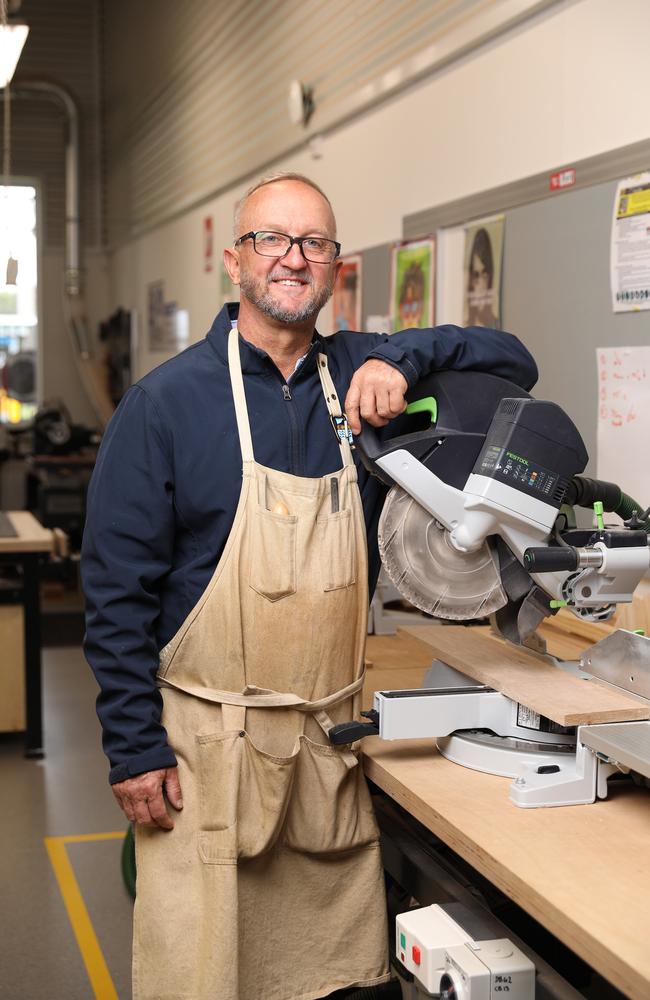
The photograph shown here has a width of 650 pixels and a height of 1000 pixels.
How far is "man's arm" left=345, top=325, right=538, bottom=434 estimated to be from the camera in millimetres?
1934

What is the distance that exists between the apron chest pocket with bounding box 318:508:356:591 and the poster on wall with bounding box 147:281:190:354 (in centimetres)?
626

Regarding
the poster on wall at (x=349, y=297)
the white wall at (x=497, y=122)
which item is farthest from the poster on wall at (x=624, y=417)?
the poster on wall at (x=349, y=297)

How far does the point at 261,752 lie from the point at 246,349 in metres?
0.73

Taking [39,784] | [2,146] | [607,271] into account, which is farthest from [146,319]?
[607,271]

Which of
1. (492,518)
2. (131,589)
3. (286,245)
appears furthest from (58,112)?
(492,518)

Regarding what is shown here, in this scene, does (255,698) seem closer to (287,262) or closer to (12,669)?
(287,262)

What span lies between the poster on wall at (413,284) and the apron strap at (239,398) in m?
1.96

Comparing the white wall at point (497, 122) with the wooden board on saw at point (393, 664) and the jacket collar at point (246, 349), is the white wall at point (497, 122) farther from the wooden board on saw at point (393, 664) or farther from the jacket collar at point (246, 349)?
the wooden board on saw at point (393, 664)

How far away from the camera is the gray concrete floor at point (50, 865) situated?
3.12m

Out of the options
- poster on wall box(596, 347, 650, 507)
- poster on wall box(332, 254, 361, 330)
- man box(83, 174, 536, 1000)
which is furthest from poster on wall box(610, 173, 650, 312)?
poster on wall box(332, 254, 361, 330)

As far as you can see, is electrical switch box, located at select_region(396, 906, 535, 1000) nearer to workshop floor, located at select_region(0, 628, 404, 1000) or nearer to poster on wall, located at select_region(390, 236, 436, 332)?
workshop floor, located at select_region(0, 628, 404, 1000)

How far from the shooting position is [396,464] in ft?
6.07

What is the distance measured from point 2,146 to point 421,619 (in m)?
9.48

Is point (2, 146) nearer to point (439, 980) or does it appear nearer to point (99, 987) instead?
point (99, 987)
